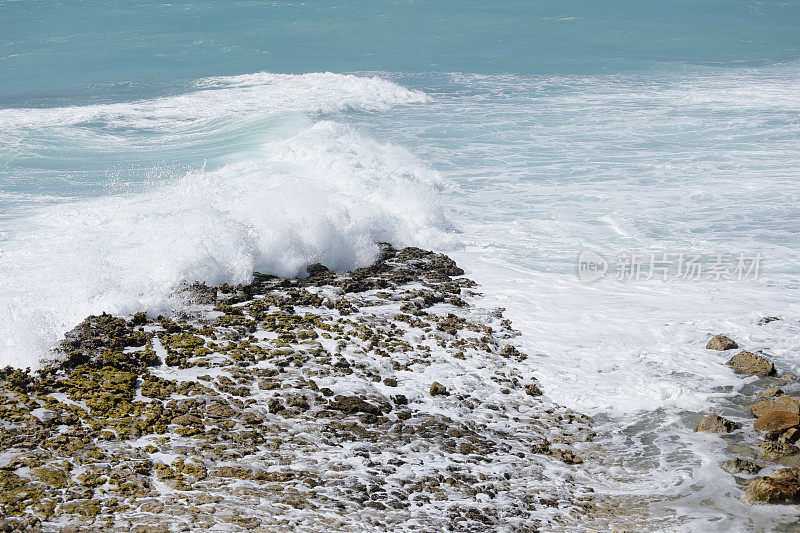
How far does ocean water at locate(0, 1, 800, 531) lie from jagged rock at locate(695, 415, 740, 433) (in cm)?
15

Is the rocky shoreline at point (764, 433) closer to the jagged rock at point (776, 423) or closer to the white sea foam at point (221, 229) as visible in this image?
the jagged rock at point (776, 423)

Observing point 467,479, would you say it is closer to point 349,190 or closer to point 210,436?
point 210,436

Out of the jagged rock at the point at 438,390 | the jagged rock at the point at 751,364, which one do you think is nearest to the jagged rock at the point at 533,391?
the jagged rock at the point at 438,390

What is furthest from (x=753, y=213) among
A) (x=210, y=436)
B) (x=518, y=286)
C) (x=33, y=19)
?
(x=33, y=19)

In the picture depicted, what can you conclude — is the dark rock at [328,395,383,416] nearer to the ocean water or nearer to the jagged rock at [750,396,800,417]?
the ocean water

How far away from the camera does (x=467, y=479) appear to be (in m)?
6.24

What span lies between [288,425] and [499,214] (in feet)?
25.5

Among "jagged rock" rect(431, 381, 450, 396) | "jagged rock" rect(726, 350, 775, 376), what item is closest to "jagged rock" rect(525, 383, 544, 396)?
"jagged rock" rect(431, 381, 450, 396)

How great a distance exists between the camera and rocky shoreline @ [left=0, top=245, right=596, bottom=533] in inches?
220

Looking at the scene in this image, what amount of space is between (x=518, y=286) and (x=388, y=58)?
22.3 m

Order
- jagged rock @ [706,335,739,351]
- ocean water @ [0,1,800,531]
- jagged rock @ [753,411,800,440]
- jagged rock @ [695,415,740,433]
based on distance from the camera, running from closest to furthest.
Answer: jagged rock @ [753,411,800,440], jagged rock @ [695,415,740,433], ocean water @ [0,1,800,531], jagged rock @ [706,335,739,351]

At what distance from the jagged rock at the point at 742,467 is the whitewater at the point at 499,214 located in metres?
0.11

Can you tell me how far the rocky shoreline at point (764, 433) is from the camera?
18.9ft

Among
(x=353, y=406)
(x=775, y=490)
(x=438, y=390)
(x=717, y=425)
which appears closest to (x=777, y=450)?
(x=717, y=425)
